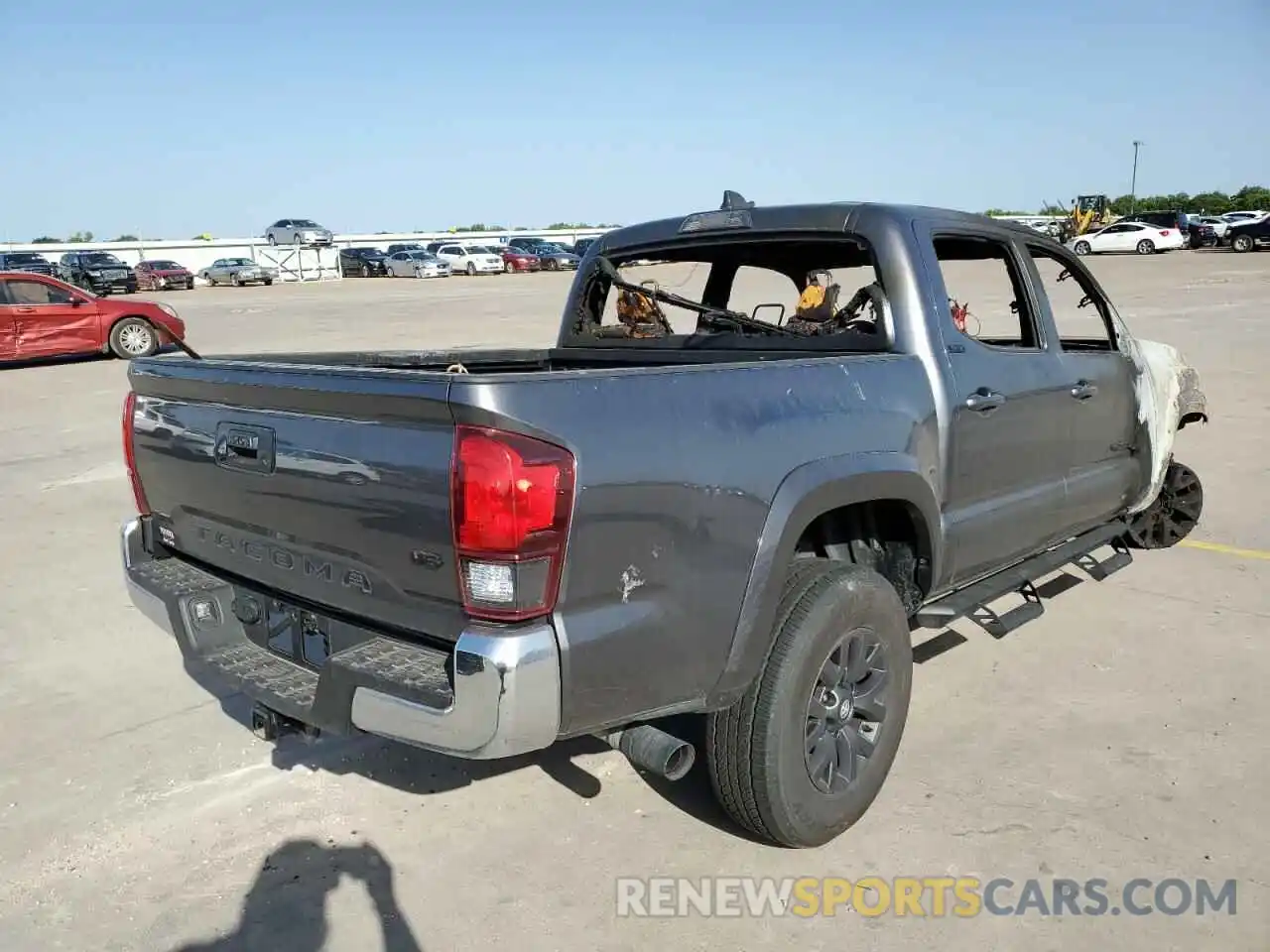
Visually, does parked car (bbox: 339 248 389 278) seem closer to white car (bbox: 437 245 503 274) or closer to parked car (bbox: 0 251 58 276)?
white car (bbox: 437 245 503 274)

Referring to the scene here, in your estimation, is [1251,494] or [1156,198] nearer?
[1251,494]

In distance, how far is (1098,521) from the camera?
4.96 meters

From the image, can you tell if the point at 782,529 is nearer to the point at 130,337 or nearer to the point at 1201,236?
the point at 130,337

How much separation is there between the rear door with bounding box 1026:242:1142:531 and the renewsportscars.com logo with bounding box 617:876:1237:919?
1.91 m

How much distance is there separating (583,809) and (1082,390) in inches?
110

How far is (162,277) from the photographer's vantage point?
41.3 meters

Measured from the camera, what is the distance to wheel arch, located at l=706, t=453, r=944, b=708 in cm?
290

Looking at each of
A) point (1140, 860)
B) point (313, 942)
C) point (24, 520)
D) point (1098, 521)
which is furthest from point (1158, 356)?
point (24, 520)

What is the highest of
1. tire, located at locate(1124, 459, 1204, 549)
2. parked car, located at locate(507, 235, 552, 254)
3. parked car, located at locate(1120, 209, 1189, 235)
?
parked car, located at locate(1120, 209, 1189, 235)

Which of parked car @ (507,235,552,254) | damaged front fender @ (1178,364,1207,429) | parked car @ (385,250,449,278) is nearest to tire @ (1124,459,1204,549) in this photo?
damaged front fender @ (1178,364,1207,429)

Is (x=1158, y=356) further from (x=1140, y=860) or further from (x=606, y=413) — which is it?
(x=606, y=413)

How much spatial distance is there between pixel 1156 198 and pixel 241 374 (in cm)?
9585

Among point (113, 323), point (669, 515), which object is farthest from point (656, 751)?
point (113, 323)

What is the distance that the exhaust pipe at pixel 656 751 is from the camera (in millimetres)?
2850
